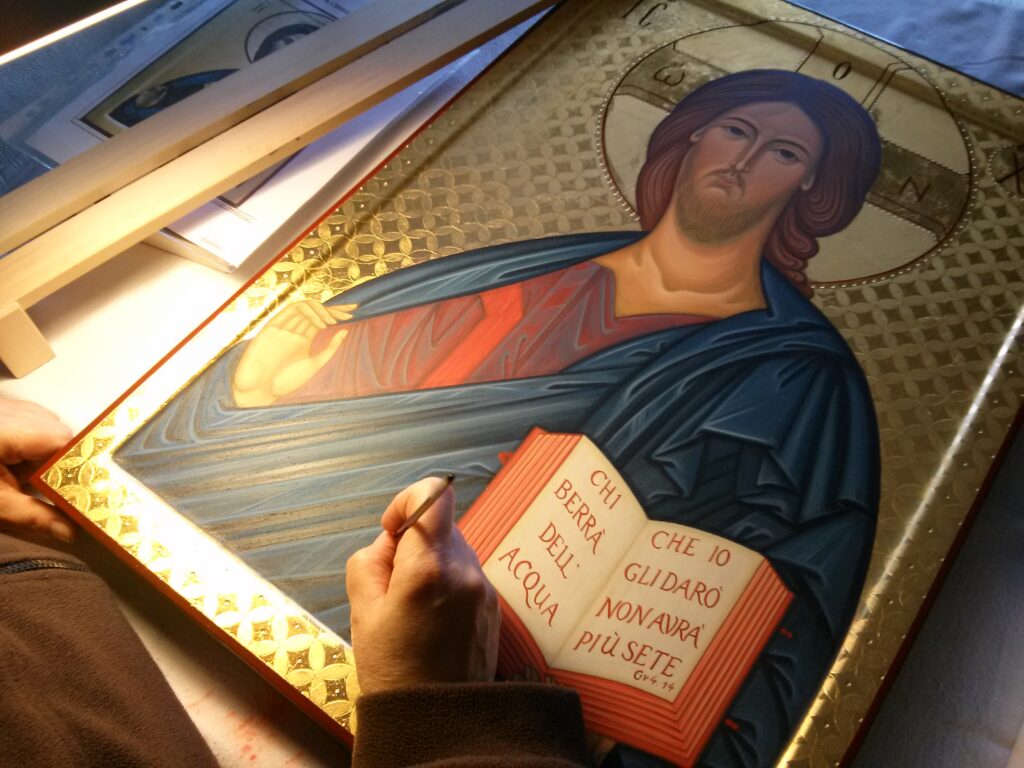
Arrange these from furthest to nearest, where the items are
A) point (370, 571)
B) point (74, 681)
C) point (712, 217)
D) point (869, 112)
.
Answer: point (869, 112) → point (712, 217) → point (370, 571) → point (74, 681)

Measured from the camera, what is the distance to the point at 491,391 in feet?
3.32

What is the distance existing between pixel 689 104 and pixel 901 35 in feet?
1.38

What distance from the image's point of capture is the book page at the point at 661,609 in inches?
34.1

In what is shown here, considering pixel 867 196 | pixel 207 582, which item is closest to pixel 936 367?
pixel 867 196

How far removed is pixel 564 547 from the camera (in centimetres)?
91

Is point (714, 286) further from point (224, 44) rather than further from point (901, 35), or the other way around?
point (224, 44)

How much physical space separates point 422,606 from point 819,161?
0.78 m

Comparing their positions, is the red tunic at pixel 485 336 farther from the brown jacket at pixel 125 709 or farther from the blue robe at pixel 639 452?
the brown jacket at pixel 125 709

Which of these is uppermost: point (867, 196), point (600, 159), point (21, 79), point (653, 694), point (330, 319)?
point (867, 196)

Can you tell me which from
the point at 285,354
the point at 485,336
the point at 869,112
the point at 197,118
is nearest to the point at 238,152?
the point at 197,118

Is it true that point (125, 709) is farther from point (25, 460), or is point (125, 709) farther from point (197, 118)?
point (197, 118)

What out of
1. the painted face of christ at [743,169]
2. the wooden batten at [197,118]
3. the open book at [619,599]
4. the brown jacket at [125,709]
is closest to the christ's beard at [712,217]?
the painted face of christ at [743,169]

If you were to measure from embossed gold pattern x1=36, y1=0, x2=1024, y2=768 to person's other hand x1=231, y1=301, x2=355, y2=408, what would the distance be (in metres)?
0.02

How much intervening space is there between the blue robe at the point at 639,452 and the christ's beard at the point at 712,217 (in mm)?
117
